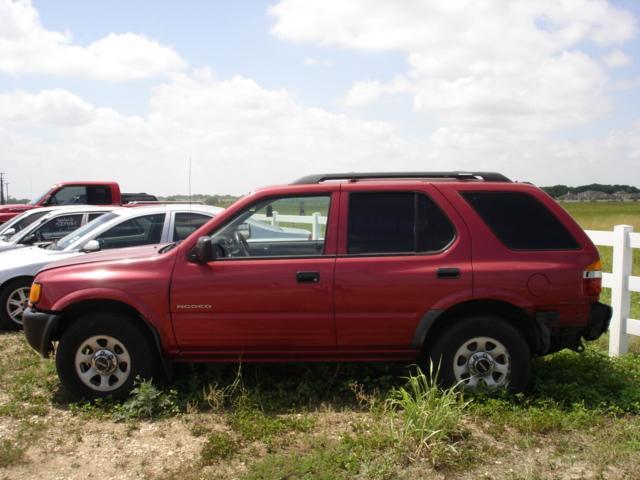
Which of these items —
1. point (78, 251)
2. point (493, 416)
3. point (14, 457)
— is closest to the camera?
point (14, 457)

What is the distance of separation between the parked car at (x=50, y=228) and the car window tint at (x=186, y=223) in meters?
2.56

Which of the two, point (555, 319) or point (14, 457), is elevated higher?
point (555, 319)

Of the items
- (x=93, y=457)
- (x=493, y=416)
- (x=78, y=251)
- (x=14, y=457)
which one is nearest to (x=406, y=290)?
(x=493, y=416)

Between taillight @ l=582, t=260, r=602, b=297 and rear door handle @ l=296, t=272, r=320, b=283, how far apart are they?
6.97 feet

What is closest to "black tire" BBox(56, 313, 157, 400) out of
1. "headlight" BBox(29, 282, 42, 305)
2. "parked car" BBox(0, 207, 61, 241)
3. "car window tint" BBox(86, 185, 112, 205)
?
"headlight" BBox(29, 282, 42, 305)

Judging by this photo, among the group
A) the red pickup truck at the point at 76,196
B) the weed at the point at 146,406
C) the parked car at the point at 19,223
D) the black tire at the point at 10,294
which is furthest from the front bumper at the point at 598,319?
the red pickup truck at the point at 76,196

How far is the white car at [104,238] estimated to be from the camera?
8.09 meters

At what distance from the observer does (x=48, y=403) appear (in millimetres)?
5289

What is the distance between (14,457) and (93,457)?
528mm

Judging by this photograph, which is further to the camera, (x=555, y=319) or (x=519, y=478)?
(x=555, y=319)

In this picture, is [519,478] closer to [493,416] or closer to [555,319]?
[493,416]

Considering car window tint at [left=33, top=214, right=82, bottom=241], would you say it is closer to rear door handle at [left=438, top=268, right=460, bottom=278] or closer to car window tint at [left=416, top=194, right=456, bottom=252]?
car window tint at [left=416, top=194, right=456, bottom=252]

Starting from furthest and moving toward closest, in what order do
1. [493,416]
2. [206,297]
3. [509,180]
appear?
[509,180]
[206,297]
[493,416]

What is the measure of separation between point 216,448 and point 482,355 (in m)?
2.19
